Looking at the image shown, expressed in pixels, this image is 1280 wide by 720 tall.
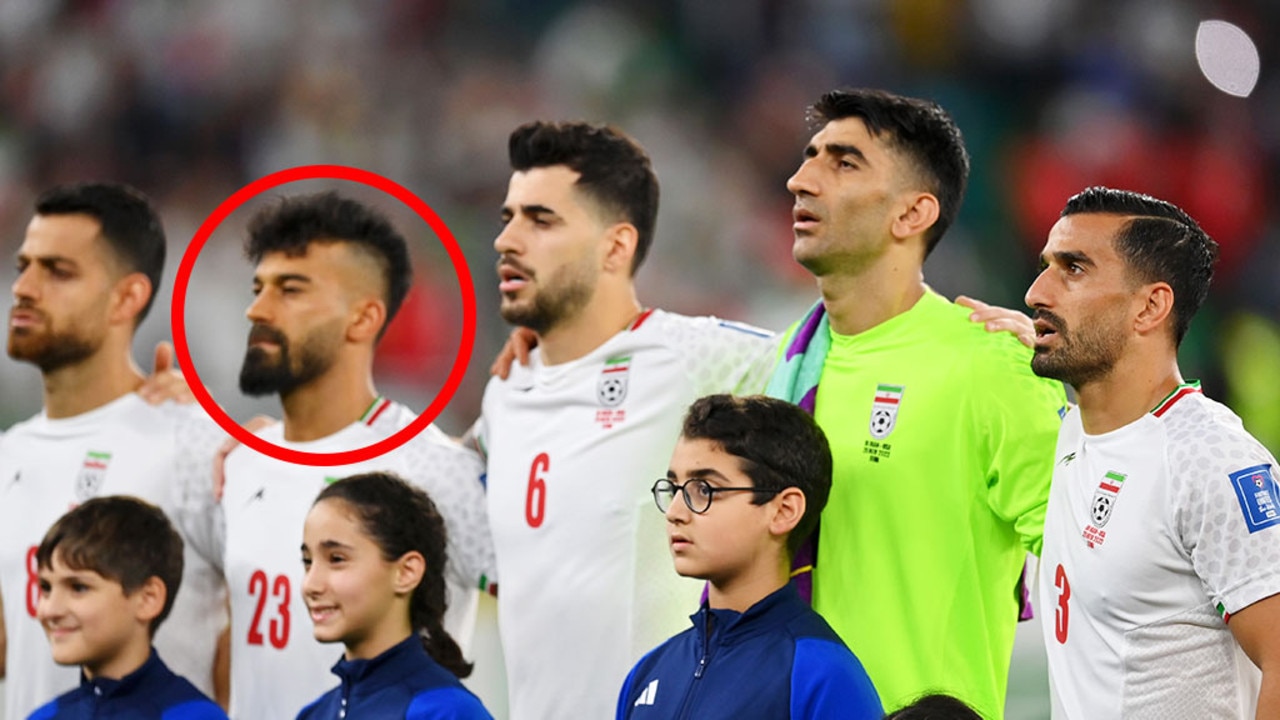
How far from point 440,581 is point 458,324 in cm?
465

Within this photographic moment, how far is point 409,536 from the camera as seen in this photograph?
494cm

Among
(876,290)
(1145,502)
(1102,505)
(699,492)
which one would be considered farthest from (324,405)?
(1145,502)

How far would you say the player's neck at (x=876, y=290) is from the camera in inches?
177

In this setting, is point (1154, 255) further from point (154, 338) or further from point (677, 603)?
point (154, 338)

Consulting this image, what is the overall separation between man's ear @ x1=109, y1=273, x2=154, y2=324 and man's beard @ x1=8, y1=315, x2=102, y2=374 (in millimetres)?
147

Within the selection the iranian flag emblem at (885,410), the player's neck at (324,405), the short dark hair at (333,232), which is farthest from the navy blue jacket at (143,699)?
the iranian flag emblem at (885,410)

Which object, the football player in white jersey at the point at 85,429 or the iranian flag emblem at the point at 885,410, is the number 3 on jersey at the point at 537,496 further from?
the football player in white jersey at the point at 85,429

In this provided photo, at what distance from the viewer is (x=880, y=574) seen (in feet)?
14.1

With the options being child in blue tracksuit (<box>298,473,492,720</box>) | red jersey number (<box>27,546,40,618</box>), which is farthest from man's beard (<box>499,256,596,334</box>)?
red jersey number (<box>27,546,40,618</box>)

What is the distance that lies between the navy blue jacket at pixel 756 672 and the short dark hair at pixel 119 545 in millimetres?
1752

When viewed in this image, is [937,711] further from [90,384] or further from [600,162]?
[90,384]

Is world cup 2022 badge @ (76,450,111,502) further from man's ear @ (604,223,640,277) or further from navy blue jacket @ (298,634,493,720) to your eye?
man's ear @ (604,223,640,277)

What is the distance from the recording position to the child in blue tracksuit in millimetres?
4711

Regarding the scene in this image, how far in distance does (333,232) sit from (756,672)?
7.54ft
